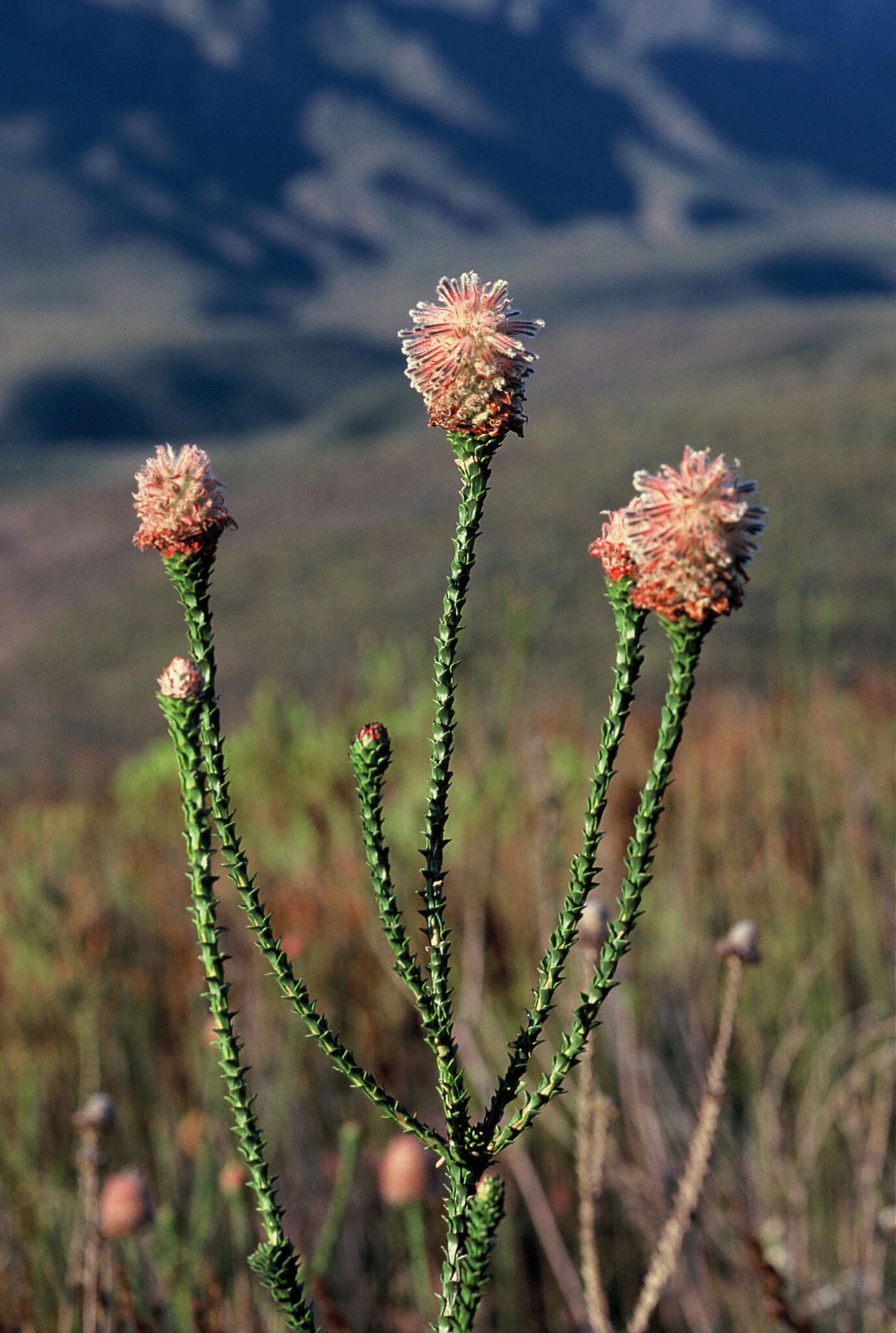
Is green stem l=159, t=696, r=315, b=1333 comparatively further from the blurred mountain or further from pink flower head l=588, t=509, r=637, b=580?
the blurred mountain

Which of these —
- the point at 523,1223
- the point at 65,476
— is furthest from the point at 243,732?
the point at 65,476

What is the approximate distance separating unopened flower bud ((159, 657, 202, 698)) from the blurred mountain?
42.2m

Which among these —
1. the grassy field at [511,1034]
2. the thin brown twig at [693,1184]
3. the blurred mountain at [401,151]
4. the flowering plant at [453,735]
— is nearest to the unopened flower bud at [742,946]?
the thin brown twig at [693,1184]

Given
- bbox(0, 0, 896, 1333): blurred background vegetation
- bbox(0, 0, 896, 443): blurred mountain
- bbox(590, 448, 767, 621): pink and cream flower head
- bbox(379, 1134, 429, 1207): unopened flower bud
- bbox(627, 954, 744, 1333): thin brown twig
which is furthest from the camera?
bbox(0, 0, 896, 443): blurred mountain

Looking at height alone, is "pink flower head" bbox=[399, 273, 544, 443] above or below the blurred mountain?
below

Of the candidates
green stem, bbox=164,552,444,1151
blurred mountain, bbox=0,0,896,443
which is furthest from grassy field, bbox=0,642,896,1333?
blurred mountain, bbox=0,0,896,443

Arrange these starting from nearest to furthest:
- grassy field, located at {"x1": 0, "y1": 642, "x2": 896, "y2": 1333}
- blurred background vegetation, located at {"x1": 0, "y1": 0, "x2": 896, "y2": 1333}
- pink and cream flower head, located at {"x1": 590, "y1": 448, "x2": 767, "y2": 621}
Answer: pink and cream flower head, located at {"x1": 590, "y1": 448, "x2": 767, "y2": 621} < grassy field, located at {"x1": 0, "y1": 642, "x2": 896, "y2": 1333} < blurred background vegetation, located at {"x1": 0, "y1": 0, "x2": 896, "y2": 1333}

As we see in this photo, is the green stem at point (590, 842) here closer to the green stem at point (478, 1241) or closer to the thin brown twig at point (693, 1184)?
the green stem at point (478, 1241)

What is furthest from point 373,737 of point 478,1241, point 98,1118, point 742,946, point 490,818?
point 490,818

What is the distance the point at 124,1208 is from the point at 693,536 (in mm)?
1018

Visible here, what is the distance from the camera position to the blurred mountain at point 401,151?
57906 millimetres

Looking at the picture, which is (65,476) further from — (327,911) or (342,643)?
(327,911)

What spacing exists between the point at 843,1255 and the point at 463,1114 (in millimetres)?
1463

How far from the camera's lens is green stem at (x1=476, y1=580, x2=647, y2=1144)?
2.21 feet
